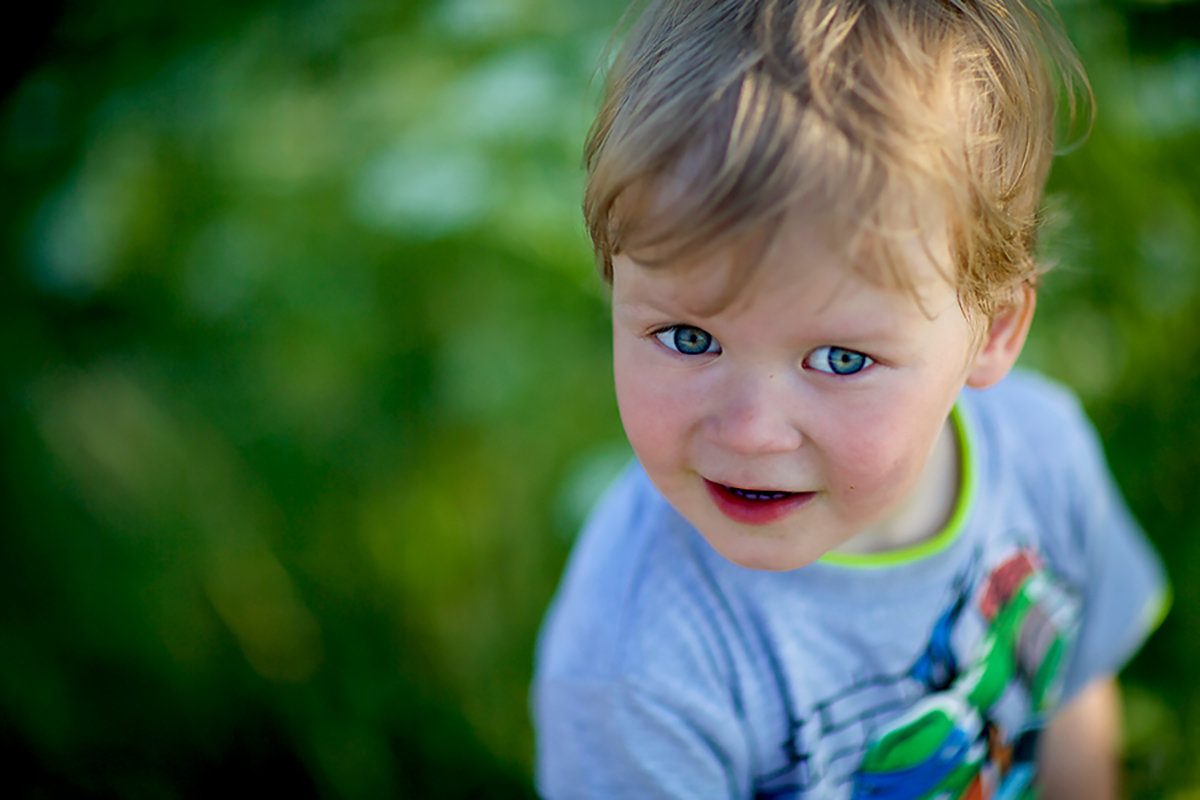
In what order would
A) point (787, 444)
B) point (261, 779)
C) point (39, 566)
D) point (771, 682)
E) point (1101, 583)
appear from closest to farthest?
point (787, 444) → point (771, 682) → point (1101, 583) → point (261, 779) → point (39, 566)

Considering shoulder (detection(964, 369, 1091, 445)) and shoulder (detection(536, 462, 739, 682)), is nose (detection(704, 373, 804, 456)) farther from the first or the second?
shoulder (detection(964, 369, 1091, 445))

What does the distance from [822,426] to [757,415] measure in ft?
0.14

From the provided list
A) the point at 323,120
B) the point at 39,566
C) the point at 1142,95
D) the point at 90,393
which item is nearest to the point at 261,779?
the point at 39,566

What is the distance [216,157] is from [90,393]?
0.40 metres

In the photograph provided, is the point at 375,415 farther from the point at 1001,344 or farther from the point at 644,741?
the point at 1001,344

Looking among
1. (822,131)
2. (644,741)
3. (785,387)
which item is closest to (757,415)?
(785,387)

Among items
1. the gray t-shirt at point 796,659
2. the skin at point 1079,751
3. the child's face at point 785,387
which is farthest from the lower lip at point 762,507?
the skin at point 1079,751

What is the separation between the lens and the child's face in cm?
54

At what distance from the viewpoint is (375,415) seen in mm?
1401

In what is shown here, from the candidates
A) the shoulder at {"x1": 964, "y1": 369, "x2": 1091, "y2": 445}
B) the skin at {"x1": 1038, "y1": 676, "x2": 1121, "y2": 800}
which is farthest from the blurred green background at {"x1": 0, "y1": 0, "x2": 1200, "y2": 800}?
the shoulder at {"x1": 964, "y1": 369, "x2": 1091, "y2": 445}

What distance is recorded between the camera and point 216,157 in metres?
1.56

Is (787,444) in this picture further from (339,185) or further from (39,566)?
(39,566)

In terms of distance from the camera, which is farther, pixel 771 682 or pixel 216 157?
pixel 216 157

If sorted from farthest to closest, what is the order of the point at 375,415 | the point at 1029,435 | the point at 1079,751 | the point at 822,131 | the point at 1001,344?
the point at 375,415
the point at 1079,751
the point at 1029,435
the point at 1001,344
the point at 822,131
